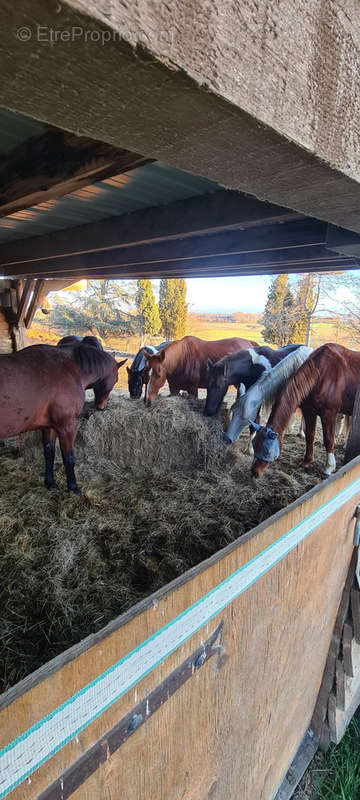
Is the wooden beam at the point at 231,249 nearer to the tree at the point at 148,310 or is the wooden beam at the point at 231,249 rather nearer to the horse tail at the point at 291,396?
the horse tail at the point at 291,396

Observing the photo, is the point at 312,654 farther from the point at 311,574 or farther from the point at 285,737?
the point at 311,574

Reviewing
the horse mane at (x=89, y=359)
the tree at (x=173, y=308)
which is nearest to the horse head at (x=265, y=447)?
the horse mane at (x=89, y=359)

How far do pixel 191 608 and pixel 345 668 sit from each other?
157 centimetres

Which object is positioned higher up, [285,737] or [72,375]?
[72,375]

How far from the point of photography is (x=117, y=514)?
2348 millimetres

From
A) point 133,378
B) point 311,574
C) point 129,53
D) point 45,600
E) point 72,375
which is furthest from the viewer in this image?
point 133,378

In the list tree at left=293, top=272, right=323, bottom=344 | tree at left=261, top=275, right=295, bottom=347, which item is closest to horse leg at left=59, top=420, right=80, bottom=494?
tree at left=293, top=272, right=323, bottom=344

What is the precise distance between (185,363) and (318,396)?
184 centimetres

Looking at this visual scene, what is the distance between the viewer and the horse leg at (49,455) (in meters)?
2.80

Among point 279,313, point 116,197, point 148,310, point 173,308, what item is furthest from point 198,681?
point 173,308

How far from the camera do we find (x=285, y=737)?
1447 mm

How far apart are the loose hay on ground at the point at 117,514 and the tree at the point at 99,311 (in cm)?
1241

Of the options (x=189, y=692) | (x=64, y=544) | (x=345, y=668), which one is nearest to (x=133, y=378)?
(x=64, y=544)

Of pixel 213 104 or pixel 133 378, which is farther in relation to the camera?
pixel 133 378
